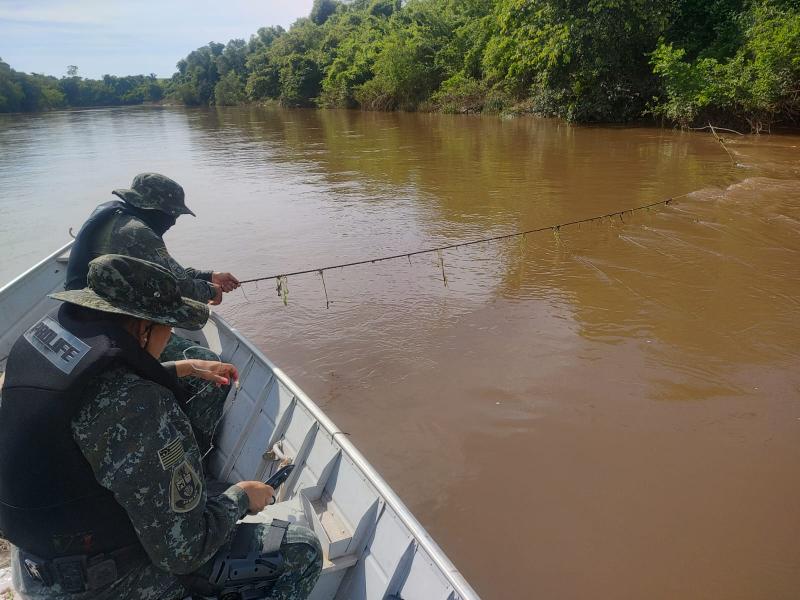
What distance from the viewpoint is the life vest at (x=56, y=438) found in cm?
159

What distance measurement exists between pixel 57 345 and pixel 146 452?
0.41 m

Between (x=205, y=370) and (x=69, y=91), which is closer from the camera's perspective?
(x=205, y=370)

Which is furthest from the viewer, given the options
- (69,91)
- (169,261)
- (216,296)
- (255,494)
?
(69,91)

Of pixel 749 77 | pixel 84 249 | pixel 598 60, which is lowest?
pixel 84 249

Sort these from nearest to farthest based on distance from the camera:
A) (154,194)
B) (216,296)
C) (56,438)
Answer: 1. (56,438)
2. (154,194)
3. (216,296)

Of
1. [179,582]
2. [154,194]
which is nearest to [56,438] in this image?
[179,582]

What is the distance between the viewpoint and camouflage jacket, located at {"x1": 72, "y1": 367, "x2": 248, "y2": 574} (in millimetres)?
1622

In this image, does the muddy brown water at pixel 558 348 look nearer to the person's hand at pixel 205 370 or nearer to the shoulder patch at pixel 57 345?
the person's hand at pixel 205 370

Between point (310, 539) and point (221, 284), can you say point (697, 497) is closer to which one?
point (310, 539)

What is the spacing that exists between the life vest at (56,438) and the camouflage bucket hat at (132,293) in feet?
0.19

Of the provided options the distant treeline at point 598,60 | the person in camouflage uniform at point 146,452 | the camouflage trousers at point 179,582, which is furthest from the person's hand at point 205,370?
the distant treeline at point 598,60

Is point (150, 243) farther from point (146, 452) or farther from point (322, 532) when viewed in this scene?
point (146, 452)

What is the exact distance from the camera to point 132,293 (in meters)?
1.75

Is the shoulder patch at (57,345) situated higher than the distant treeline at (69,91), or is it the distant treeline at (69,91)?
the distant treeline at (69,91)
